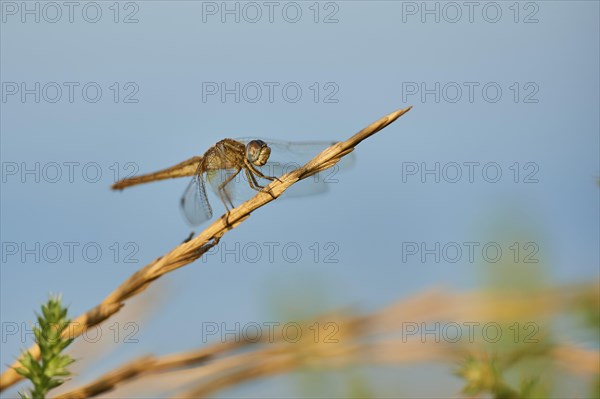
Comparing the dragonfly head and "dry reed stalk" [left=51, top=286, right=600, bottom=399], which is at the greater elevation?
the dragonfly head

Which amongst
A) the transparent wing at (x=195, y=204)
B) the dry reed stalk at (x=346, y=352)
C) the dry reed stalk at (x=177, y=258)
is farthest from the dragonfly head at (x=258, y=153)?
the dry reed stalk at (x=177, y=258)

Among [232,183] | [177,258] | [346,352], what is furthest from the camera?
[232,183]

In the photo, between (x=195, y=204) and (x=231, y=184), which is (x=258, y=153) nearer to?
(x=231, y=184)

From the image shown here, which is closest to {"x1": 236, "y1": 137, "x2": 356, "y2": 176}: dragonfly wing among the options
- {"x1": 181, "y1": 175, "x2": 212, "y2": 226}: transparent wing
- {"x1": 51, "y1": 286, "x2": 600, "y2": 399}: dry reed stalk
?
{"x1": 181, "y1": 175, "x2": 212, "y2": 226}: transparent wing

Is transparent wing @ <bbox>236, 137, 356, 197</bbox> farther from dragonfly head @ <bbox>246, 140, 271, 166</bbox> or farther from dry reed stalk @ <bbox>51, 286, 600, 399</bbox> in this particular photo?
dry reed stalk @ <bbox>51, 286, 600, 399</bbox>

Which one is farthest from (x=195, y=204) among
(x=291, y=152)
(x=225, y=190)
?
(x=291, y=152)

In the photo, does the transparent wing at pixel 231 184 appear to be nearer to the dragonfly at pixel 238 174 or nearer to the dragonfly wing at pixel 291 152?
the dragonfly at pixel 238 174

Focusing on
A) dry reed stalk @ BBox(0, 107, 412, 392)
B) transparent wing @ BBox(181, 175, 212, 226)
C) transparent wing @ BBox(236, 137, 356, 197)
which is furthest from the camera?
transparent wing @ BBox(181, 175, 212, 226)
